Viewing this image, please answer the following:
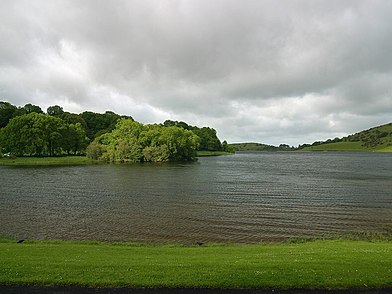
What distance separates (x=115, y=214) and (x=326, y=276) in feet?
76.1

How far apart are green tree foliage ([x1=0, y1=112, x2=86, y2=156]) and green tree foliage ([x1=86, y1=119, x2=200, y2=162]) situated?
39.4ft

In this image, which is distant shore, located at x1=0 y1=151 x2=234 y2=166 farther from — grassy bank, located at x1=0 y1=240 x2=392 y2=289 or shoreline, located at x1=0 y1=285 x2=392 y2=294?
shoreline, located at x1=0 y1=285 x2=392 y2=294

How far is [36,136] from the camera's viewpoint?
10788 cm

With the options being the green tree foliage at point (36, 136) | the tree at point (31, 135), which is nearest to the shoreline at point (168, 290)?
the tree at point (31, 135)

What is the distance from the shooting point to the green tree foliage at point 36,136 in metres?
106

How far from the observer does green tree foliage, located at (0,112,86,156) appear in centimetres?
10625

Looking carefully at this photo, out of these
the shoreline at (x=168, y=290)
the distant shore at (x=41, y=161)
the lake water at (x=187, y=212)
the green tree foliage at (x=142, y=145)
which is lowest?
the lake water at (x=187, y=212)

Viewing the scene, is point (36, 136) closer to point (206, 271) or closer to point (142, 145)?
point (142, 145)

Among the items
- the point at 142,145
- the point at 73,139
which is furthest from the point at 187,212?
the point at 73,139

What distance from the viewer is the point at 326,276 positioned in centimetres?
1048

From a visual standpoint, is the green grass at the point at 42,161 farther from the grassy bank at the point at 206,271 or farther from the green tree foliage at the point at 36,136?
the grassy bank at the point at 206,271

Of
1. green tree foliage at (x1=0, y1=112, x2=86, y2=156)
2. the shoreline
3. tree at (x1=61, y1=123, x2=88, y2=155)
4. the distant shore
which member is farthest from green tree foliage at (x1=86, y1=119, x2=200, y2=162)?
the shoreline

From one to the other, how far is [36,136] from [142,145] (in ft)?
122

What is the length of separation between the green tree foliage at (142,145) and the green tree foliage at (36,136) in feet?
39.4
